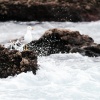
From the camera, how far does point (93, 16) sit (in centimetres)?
2802

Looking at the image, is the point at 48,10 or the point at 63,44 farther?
the point at 48,10

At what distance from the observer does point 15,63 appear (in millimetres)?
14125

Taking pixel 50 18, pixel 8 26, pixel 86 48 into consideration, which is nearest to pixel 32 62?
pixel 86 48

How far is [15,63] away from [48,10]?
44.5ft

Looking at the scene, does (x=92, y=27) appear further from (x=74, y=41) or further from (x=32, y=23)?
(x=74, y=41)

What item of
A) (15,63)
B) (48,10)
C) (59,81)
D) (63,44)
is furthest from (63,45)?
(48,10)

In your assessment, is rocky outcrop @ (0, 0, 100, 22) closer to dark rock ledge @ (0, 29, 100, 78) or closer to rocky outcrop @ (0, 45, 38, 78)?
dark rock ledge @ (0, 29, 100, 78)

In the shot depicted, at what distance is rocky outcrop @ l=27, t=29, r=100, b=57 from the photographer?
57.8ft

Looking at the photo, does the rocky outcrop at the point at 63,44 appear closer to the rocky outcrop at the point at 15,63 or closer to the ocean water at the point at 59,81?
the ocean water at the point at 59,81

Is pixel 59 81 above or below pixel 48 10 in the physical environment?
below

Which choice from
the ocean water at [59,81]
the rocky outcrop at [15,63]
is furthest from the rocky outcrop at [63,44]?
the rocky outcrop at [15,63]

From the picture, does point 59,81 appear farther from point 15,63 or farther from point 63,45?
point 63,45

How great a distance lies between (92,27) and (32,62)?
12.9 m

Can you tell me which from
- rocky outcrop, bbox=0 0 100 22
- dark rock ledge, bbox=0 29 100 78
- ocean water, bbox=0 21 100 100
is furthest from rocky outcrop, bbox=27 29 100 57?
rocky outcrop, bbox=0 0 100 22
